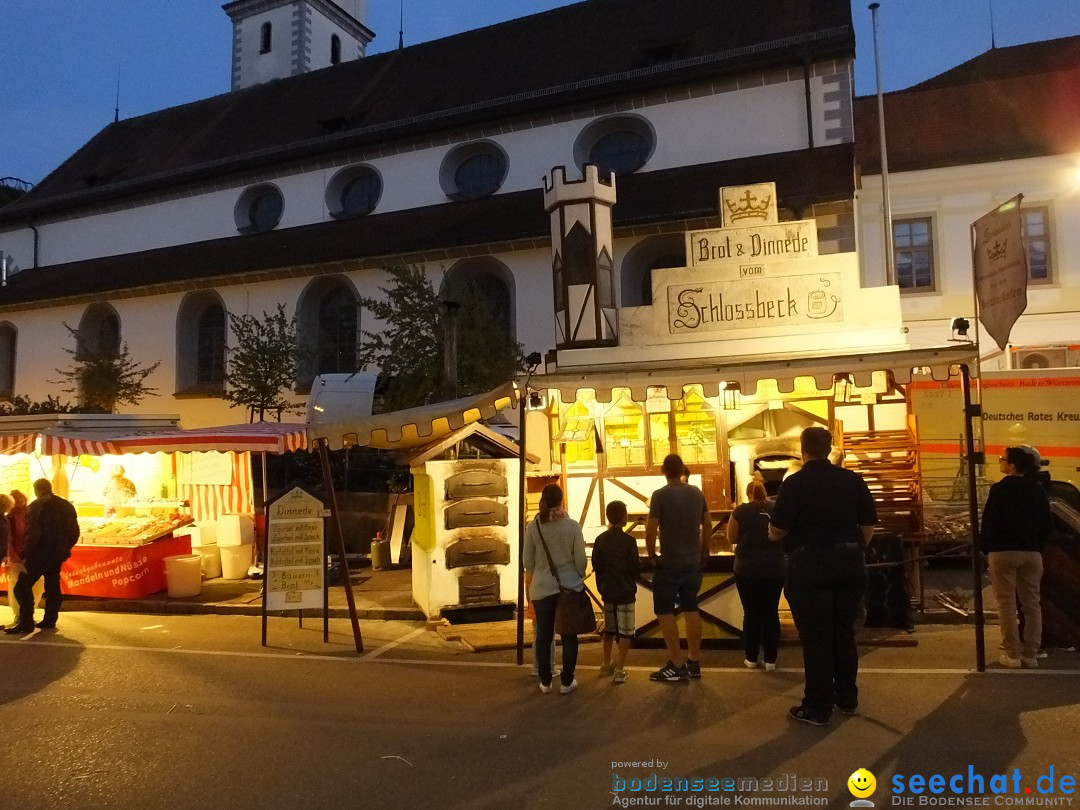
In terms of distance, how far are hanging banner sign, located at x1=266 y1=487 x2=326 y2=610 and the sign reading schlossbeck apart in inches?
200

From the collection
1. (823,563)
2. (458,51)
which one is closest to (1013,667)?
(823,563)

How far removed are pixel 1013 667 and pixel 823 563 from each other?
8.97ft

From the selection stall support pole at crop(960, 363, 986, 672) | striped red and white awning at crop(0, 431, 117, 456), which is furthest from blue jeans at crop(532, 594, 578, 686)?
striped red and white awning at crop(0, 431, 117, 456)

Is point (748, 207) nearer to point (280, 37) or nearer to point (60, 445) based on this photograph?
point (60, 445)

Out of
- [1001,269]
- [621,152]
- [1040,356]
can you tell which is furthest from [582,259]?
[1040,356]

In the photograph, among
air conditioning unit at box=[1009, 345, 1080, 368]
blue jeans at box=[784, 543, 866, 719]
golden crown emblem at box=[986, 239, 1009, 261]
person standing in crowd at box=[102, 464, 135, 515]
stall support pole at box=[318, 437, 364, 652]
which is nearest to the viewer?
blue jeans at box=[784, 543, 866, 719]

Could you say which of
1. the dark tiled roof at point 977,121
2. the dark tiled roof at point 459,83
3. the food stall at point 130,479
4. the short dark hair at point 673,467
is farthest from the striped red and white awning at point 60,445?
the dark tiled roof at point 977,121

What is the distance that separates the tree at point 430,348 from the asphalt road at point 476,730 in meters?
8.90

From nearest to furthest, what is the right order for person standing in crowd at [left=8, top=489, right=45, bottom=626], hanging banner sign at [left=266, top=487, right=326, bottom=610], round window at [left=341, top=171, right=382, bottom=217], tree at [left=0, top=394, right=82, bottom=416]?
hanging banner sign at [left=266, top=487, right=326, bottom=610]
person standing in crowd at [left=8, top=489, right=45, bottom=626]
round window at [left=341, top=171, right=382, bottom=217]
tree at [left=0, top=394, right=82, bottom=416]

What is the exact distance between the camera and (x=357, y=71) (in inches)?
1097

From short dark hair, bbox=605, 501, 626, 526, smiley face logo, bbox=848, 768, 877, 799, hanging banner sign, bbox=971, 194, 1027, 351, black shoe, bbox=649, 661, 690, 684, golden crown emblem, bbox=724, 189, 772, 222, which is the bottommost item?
smiley face logo, bbox=848, 768, 877, 799

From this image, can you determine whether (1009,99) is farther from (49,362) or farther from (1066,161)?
(49,362)

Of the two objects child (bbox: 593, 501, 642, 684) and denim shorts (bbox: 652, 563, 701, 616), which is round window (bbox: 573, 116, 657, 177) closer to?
child (bbox: 593, 501, 642, 684)

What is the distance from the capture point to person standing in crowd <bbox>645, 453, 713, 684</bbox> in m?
6.71
